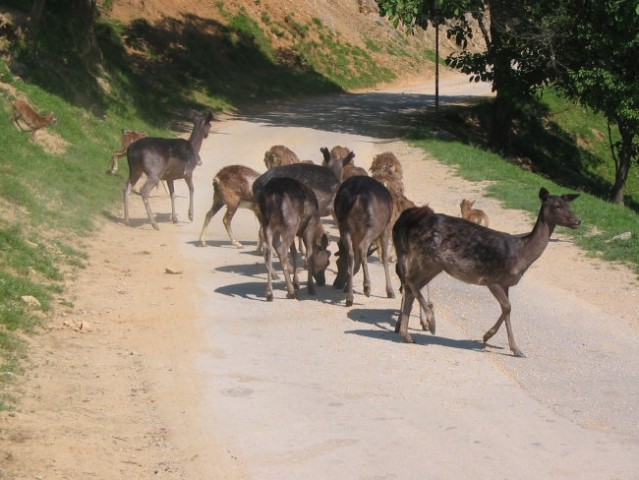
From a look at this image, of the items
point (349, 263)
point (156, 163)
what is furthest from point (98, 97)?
point (349, 263)

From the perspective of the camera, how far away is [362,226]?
568 inches

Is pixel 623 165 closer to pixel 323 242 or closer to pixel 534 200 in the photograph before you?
pixel 534 200

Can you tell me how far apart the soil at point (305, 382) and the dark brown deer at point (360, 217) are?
475mm

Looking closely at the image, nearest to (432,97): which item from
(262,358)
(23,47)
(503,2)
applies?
(503,2)

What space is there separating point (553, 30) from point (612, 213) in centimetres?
→ 1291

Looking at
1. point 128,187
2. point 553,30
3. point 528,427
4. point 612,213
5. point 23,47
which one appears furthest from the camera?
point 553,30

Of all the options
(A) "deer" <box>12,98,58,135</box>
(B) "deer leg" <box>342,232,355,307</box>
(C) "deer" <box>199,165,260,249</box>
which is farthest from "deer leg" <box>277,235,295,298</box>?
(A) "deer" <box>12,98,58,135</box>

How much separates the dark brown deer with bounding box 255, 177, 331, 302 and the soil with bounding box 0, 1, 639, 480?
47 cm

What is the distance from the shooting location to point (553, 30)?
33.6 meters

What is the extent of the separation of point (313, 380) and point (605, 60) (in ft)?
78.8

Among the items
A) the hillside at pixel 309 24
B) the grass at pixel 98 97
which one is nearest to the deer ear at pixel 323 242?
the grass at pixel 98 97

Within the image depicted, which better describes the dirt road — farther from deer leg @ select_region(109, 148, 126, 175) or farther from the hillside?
the hillside

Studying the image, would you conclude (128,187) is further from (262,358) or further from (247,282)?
(262,358)

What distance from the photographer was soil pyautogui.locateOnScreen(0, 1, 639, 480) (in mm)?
8742
